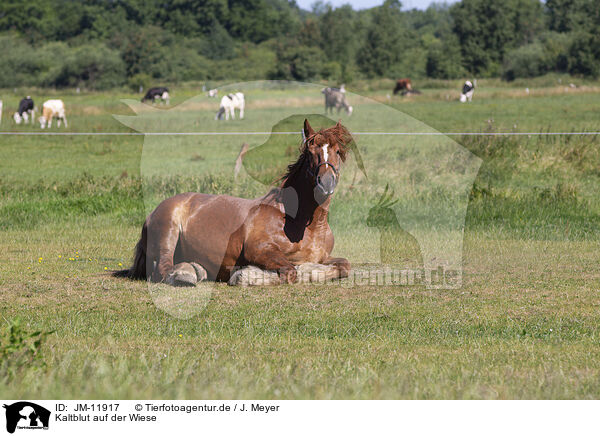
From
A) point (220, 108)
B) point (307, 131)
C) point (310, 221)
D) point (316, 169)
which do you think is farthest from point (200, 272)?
point (220, 108)

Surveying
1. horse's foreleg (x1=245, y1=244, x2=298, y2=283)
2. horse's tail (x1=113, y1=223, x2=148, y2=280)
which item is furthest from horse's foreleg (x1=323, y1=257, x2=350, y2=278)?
horse's tail (x1=113, y1=223, x2=148, y2=280)

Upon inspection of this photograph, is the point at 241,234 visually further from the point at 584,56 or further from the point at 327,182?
the point at 584,56

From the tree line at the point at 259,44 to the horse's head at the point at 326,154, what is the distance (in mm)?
68718

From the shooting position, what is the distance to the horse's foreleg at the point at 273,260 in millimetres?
8914

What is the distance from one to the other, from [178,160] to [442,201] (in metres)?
9.62

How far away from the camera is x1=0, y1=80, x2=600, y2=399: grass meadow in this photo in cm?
482

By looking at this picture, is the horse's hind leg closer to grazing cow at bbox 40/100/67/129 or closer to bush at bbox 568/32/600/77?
grazing cow at bbox 40/100/67/129

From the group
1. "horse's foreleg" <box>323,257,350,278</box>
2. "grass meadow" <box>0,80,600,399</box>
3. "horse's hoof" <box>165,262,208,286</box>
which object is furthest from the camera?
"horse's foreleg" <box>323,257,350,278</box>

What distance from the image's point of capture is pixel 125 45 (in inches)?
3442

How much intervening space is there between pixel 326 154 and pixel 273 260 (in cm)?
146

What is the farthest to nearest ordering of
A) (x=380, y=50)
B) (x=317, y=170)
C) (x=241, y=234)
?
(x=380, y=50) < (x=241, y=234) < (x=317, y=170)
